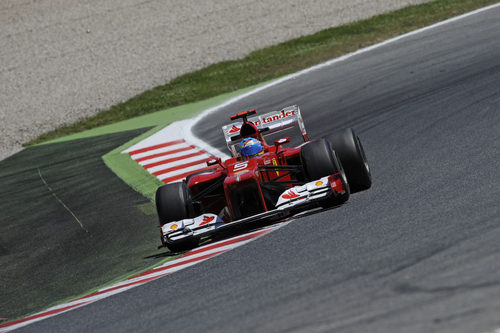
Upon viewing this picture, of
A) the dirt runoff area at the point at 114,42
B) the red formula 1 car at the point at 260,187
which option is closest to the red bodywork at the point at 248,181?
the red formula 1 car at the point at 260,187

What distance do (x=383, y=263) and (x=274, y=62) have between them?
18.1m

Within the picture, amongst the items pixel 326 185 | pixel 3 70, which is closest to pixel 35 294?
pixel 326 185

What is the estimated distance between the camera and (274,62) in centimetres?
2347

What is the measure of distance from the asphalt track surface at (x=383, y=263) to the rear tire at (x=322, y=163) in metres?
0.23

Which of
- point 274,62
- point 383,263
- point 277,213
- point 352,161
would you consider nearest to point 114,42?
point 274,62

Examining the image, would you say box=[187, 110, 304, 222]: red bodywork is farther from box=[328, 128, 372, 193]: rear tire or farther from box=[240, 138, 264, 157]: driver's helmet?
box=[328, 128, 372, 193]: rear tire

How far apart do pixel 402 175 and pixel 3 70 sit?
20.3 m

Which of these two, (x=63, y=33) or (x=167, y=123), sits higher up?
(x=63, y=33)

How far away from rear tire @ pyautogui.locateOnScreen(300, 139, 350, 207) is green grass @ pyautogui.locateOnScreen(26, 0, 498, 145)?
1254cm

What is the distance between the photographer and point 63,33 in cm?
2945

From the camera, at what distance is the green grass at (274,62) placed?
71.2 ft

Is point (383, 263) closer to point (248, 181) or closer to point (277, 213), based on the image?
point (277, 213)

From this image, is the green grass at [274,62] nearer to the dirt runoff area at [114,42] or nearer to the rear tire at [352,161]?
the dirt runoff area at [114,42]

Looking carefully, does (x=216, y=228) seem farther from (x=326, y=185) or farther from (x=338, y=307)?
(x=338, y=307)
